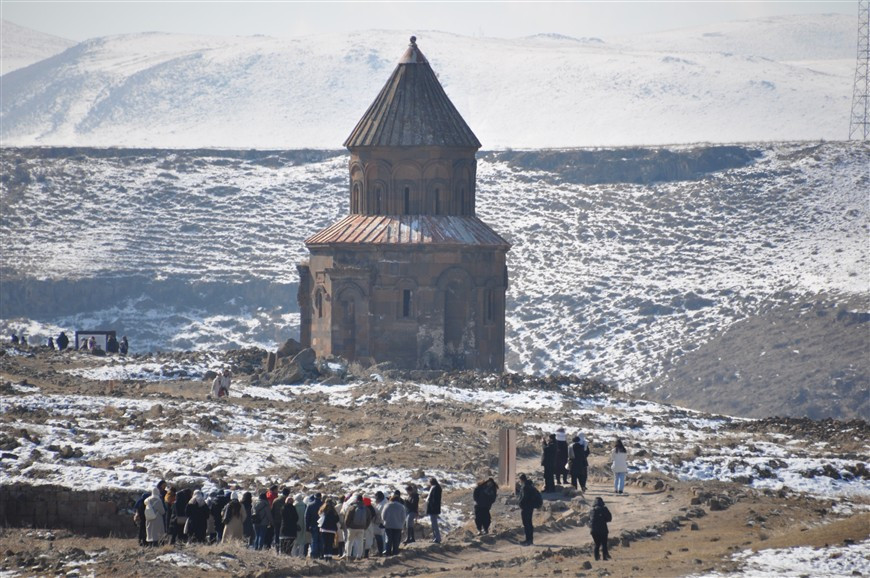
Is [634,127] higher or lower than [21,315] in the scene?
higher

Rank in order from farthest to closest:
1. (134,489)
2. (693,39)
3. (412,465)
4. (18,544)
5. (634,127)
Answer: (693,39) → (634,127) → (412,465) → (134,489) → (18,544)

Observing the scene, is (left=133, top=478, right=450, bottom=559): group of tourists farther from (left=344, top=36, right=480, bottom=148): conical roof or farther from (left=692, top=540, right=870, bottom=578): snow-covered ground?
(left=344, top=36, right=480, bottom=148): conical roof

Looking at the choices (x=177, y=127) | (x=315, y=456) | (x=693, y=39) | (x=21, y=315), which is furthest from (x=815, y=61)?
(x=315, y=456)

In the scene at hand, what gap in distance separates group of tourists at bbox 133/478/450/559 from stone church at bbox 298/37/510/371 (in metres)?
22.5

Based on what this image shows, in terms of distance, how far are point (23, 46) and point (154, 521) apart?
6307 inches

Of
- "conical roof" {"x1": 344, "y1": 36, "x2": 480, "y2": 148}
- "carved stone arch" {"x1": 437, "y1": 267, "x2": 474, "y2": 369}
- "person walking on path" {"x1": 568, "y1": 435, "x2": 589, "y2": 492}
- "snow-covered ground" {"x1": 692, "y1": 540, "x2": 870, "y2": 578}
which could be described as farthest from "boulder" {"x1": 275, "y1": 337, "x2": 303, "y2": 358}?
"snow-covered ground" {"x1": 692, "y1": 540, "x2": 870, "y2": 578}

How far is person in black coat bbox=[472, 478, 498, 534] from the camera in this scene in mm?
29297

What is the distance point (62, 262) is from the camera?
88938 mm

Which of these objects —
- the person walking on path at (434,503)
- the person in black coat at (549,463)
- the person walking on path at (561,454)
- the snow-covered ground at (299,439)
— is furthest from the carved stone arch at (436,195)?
the person walking on path at (434,503)

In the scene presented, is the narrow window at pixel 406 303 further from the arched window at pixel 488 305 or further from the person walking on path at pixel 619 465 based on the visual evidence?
the person walking on path at pixel 619 465

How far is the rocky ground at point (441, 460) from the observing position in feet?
88.4

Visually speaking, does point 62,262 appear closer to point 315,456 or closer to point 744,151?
point 744,151

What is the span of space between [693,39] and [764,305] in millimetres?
102052

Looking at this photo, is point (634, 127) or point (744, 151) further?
point (634, 127)
